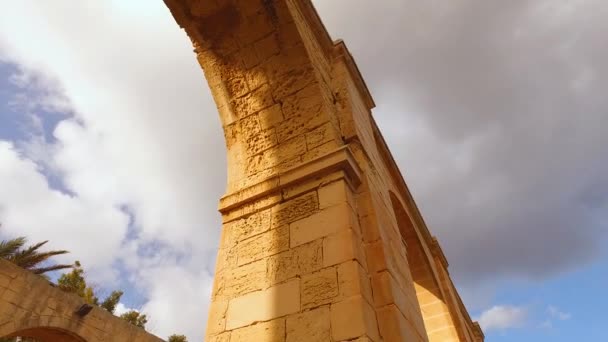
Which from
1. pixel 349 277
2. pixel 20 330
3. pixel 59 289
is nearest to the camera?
pixel 349 277

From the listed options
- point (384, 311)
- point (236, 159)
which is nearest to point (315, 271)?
point (384, 311)

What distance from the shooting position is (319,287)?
231 cm

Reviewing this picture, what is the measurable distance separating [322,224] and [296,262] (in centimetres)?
31

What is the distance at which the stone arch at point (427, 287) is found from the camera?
6.90 metres

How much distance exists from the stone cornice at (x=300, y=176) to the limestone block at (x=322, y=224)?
12.9 inches

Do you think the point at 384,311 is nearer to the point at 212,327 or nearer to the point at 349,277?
the point at 349,277

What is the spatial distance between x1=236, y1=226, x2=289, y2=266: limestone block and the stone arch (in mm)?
4505

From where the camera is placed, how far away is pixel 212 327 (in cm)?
250

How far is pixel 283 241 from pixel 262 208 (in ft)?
1.35

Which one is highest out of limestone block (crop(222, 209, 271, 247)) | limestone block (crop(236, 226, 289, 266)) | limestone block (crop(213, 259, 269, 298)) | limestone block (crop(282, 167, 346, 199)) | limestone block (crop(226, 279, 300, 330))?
limestone block (crop(282, 167, 346, 199))

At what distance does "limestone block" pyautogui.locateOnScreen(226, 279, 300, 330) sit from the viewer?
2.34m

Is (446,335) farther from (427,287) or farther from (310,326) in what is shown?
(310,326)

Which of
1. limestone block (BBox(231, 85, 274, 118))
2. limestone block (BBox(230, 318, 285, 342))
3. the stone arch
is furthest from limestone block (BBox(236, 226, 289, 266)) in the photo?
the stone arch

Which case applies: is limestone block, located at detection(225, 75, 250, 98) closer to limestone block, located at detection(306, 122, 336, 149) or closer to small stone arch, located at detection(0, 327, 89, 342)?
limestone block, located at detection(306, 122, 336, 149)
